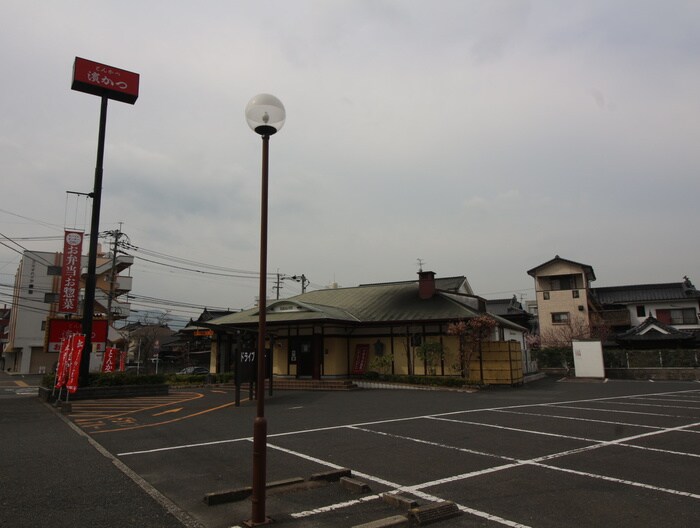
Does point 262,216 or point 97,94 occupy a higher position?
point 97,94

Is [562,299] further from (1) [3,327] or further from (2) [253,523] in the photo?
(1) [3,327]

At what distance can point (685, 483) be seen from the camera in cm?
576

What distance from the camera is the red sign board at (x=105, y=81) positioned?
18453 mm

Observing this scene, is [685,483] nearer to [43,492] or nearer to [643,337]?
[43,492]

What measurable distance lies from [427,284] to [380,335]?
3.82 meters

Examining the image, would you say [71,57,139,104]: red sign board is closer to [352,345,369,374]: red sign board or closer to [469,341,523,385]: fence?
[352,345,369,374]: red sign board

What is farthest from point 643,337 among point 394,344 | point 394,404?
point 394,404

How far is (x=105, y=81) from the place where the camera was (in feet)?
62.3

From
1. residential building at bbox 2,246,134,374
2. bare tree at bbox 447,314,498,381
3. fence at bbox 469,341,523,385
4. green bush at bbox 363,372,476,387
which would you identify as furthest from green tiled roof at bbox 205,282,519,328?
residential building at bbox 2,246,134,374

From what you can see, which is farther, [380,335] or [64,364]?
[380,335]

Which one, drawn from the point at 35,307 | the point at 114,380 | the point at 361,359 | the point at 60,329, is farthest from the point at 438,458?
the point at 35,307

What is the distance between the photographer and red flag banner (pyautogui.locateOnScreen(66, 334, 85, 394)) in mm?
14688

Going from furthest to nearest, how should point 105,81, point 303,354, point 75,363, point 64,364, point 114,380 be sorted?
1. point 303,354
2. point 105,81
3. point 114,380
4. point 64,364
5. point 75,363

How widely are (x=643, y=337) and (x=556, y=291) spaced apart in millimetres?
9482
